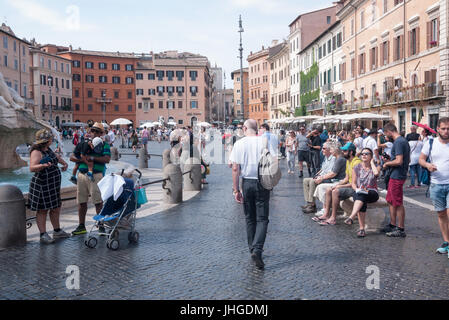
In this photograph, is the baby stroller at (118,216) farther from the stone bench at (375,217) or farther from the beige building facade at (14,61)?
the beige building facade at (14,61)

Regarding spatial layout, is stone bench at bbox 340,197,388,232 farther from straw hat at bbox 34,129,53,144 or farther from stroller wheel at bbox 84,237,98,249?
straw hat at bbox 34,129,53,144

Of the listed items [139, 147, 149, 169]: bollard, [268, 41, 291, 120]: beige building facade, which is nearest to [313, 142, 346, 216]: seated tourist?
[139, 147, 149, 169]: bollard

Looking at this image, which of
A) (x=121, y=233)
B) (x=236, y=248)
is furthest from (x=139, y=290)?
(x=121, y=233)

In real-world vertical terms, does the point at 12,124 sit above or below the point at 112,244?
above

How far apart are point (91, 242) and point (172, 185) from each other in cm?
425

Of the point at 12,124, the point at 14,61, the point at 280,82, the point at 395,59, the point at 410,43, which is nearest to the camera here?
the point at 12,124

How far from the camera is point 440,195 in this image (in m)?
6.56

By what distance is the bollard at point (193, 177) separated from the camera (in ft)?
44.4

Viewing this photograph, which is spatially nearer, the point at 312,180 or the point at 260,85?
the point at 312,180

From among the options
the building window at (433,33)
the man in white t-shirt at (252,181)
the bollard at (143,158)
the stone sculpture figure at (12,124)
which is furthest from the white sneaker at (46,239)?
the building window at (433,33)

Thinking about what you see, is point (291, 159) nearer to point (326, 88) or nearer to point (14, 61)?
point (326, 88)

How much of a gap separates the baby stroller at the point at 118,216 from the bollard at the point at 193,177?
19.7 ft

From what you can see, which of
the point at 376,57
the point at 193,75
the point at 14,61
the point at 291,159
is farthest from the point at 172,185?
the point at 193,75
